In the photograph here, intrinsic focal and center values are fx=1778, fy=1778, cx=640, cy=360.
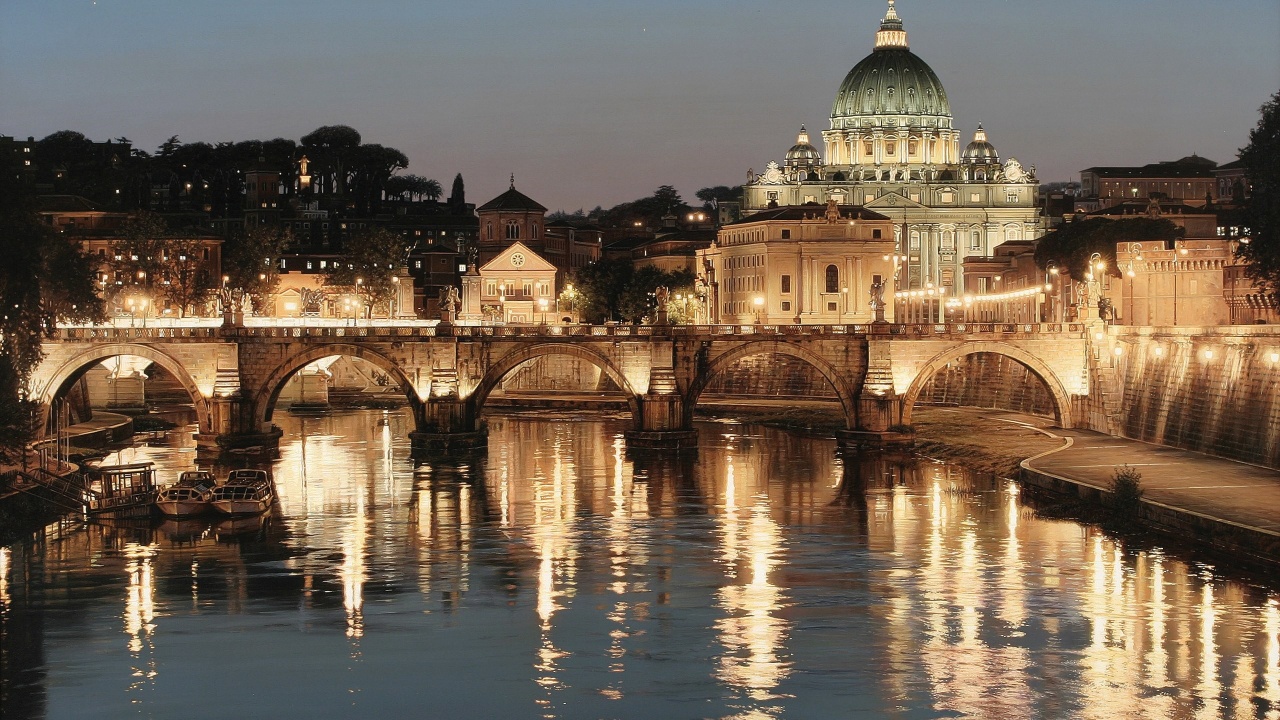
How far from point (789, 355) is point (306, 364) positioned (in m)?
21.6

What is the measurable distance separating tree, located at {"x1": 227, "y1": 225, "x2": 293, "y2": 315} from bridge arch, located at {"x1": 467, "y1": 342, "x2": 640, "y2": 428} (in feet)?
145

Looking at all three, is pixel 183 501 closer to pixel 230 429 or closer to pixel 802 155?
pixel 230 429

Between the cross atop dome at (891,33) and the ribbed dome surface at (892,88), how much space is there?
1359 millimetres

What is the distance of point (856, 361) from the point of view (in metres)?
79.0

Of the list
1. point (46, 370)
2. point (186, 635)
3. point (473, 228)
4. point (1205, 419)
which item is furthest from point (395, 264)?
point (186, 635)

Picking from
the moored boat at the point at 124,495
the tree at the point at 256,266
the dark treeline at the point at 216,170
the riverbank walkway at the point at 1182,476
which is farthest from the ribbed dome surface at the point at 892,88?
the moored boat at the point at 124,495

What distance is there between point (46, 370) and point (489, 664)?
4470 cm

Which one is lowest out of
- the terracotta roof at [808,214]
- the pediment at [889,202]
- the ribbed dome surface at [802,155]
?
the terracotta roof at [808,214]

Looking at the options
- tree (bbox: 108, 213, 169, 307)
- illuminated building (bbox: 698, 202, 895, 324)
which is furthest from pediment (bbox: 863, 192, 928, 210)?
tree (bbox: 108, 213, 169, 307)

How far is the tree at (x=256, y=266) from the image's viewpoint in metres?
123

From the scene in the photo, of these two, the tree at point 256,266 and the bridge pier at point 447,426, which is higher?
the tree at point 256,266

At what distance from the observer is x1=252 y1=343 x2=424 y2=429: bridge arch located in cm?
7969

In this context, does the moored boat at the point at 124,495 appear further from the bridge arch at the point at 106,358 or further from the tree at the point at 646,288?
the tree at the point at 646,288

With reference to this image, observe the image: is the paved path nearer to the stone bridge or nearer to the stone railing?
the stone bridge
